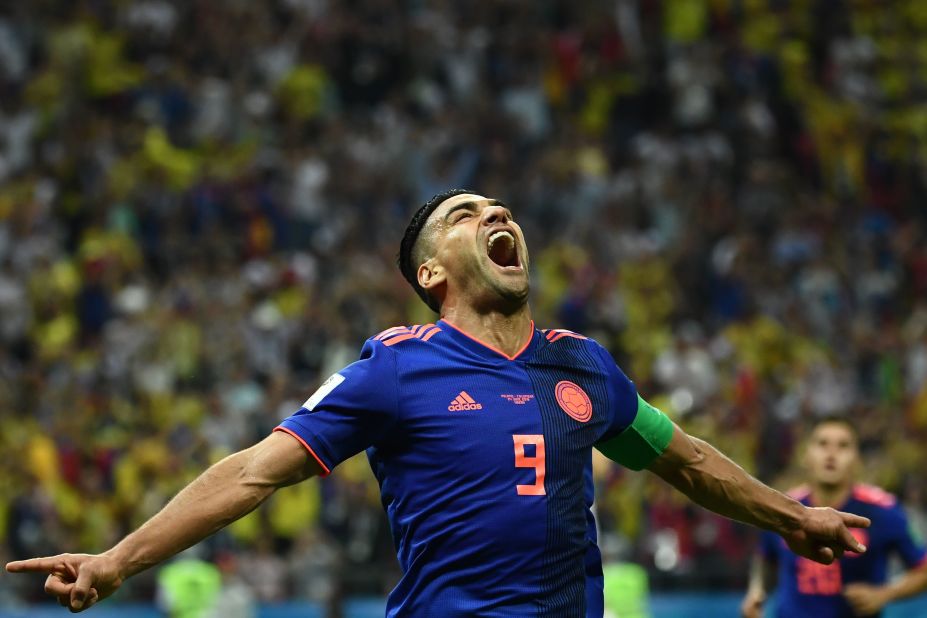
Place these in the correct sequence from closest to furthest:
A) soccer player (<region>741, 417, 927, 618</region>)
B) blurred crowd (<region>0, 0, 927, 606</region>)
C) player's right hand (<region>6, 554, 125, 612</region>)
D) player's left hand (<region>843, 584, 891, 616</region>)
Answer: player's right hand (<region>6, 554, 125, 612</region>) → player's left hand (<region>843, 584, 891, 616</region>) → soccer player (<region>741, 417, 927, 618</region>) → blurred crowd (<region>0, 0, 927, 606</region>)

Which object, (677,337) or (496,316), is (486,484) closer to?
(496,316)

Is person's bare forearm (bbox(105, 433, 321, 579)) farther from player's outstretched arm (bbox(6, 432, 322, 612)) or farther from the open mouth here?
the open mouth

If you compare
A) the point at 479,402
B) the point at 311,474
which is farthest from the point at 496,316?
the point at 311,474

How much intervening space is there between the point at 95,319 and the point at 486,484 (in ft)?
35.0

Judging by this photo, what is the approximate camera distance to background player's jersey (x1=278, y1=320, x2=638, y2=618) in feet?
12.3

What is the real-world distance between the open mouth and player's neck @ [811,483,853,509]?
3830 mm

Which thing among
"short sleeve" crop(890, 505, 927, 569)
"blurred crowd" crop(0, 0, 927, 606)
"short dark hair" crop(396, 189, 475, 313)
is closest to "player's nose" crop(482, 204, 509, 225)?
"short dark hair" crop(396, 189, 475, 313)

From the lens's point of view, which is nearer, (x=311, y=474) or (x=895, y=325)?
(x=311, y=474)

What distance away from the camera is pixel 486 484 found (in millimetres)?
3773

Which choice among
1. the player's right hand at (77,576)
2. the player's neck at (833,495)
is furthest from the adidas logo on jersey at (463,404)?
the player's neck at (833,495)

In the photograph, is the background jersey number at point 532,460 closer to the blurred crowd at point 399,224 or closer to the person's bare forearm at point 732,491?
the person's bare forearm at point 732,491

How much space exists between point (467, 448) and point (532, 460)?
169mm

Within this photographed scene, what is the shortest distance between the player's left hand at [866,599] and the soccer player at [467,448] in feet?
9.73

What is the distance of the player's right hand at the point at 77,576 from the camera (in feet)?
11.1
